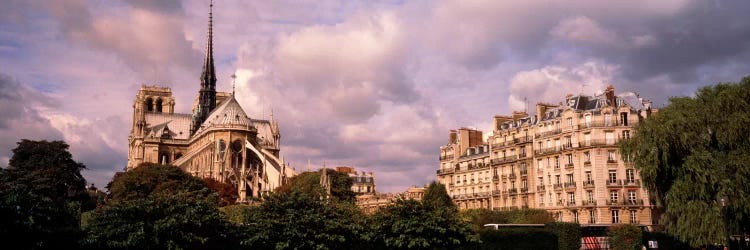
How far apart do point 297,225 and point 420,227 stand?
5519 mm

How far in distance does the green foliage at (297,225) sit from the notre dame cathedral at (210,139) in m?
56.1

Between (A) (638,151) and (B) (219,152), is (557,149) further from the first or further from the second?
(B) (219,152)

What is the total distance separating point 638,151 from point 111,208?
24251 mm

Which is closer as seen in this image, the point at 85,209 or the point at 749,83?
the point at 749,83

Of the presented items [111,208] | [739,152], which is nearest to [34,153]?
[111,208]

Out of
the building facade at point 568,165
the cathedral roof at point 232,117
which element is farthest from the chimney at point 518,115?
the cathedral roof at point 232,117

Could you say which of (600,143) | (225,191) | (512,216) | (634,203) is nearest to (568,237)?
(634,203)

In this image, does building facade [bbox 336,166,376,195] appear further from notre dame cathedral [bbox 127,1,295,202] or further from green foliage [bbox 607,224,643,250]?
green foliage [bbox 607,224,643,250]

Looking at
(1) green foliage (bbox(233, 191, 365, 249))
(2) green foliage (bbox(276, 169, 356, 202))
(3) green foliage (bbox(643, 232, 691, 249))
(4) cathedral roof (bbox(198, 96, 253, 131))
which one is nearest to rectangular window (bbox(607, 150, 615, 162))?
(3) green foliage (bbox(643, 232, 691, 249))

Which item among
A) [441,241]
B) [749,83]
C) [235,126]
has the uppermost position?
[235,126]

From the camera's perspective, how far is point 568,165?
54.0 meters

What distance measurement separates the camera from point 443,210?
3331 cm

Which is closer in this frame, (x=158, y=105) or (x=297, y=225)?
(x=297, y=225)

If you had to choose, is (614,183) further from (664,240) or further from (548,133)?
(664,240)
